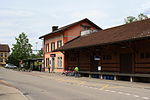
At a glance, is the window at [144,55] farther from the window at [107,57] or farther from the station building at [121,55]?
the window at [107,57]

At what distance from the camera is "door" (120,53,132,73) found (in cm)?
2468

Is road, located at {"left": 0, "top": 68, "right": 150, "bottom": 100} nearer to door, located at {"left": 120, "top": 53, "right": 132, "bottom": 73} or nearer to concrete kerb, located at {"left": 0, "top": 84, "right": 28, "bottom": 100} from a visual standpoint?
concrete kerb, located at {"left": 0, "top": 84, "right": 28, "bottom": 100}

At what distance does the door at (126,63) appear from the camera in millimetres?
24677

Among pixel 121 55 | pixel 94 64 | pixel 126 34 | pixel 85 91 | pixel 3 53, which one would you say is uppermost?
pixel 3 53

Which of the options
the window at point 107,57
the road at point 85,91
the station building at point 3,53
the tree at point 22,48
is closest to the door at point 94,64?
the window at point 107,57

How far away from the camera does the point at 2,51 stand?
14112cm

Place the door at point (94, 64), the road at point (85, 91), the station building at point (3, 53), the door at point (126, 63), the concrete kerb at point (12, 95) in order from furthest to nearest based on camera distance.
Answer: the station building at point (3, 53)
the door at point (94, 64)
the door at point (126, 63)
the road at point (85, 91)
the concrete kerb at point (12, 95)

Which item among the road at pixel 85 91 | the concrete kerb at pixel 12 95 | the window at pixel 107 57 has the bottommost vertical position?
the road at pixel 85 91

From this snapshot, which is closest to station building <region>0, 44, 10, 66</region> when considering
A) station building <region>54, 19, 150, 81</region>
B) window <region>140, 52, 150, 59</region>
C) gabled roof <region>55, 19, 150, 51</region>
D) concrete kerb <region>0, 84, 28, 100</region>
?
station building <region>54, 19, 150, 81</region>

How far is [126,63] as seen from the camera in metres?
25.1

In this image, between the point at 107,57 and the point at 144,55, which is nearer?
the point at 144,55

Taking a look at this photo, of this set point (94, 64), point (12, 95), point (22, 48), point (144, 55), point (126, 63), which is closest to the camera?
point (12, 95)

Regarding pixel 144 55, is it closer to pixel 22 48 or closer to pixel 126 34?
pixel 126 34

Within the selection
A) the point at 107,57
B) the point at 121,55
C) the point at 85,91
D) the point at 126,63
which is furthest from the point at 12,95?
the point at 107,57
